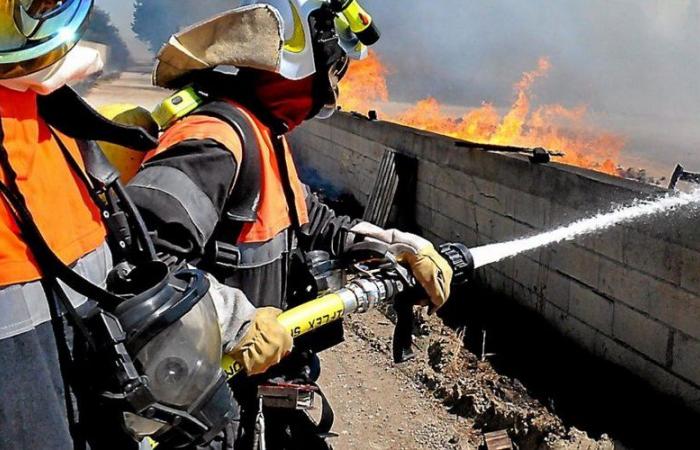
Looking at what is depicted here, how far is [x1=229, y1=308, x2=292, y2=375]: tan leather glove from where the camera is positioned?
1878 mm

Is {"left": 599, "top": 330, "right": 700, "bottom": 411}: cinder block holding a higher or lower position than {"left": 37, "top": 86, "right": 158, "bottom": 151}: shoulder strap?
lower

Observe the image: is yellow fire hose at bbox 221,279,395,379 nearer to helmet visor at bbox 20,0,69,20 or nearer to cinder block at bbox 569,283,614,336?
helmet visor at bbox 20,0,69,20

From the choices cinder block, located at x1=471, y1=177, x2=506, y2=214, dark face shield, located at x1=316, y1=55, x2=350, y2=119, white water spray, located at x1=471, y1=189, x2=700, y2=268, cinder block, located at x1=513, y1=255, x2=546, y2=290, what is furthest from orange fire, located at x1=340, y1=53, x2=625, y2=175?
dark face shield, located at x1=316, y1=55, x2=350, y2=119

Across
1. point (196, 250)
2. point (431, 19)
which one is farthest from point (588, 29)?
point (196, 250)

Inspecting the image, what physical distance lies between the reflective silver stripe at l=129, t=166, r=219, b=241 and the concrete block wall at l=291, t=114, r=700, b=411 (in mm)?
2952

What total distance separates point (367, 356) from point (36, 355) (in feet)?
14.6

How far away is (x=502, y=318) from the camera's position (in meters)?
5.88

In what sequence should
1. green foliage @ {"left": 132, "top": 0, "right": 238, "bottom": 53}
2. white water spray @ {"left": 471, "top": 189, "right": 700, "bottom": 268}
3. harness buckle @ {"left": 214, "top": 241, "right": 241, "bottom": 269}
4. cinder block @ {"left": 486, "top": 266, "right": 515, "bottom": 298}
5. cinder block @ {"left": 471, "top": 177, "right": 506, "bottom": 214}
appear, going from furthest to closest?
1. green foliage @ {"left": 132, "top": 0, "right": 238, "bottom": 53}
2. cinder block @ {"left": 471, "top": 177, "right": 506, "bottom": 214}
3. cinder block @ {"left": 486, "top": 266, "right": 515, "bottom": 298}
4. white water spray @ {"left": 471, "top": 189, "right": 700, "bottom": 268}
5. harness buckle @ {"left": 214, "top": 241, "right": 241, "bottom": 269}

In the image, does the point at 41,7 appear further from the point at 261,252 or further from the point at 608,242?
the point at 608,242

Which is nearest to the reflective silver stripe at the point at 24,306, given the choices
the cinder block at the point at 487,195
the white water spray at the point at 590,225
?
the white water spray at the point at 590,225

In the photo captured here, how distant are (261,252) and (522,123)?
30.6 feet

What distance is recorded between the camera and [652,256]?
164 inches

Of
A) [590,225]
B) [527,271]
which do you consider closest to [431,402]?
[527,271]

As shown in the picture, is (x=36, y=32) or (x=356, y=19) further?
(x=356, y=19)
